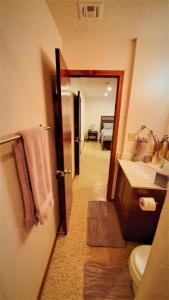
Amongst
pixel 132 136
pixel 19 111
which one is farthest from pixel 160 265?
pixel 132 136

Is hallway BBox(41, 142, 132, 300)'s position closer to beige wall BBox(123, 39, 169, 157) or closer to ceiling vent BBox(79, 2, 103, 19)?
beige wall BBox(123, 39, 169, 157)

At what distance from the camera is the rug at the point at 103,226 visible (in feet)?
5.24

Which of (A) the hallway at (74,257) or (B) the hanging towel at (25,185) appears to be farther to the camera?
(A) the hallway at (74,257)

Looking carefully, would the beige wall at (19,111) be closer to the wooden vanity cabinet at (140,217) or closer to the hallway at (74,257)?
the hallway at (74,257)

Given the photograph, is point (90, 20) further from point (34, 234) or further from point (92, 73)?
point (34, 234)

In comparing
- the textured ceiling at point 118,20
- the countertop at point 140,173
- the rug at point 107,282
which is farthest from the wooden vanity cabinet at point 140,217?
the textured ceiling at point 118,20

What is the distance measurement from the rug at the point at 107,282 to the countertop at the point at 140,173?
2.88ft

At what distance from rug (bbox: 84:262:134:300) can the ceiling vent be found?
2477 mm

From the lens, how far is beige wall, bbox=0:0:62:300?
0.60 metres

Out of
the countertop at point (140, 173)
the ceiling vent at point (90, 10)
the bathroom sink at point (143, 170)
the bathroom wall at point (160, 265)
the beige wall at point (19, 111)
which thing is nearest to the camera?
the bathroom wall at point (160, 265)

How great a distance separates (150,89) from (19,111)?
5.79 ft

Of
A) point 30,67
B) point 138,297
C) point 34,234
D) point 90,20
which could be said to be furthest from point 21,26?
point 138,297

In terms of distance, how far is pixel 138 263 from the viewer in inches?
38.3

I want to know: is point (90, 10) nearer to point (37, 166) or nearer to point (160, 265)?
point (37, 166)
